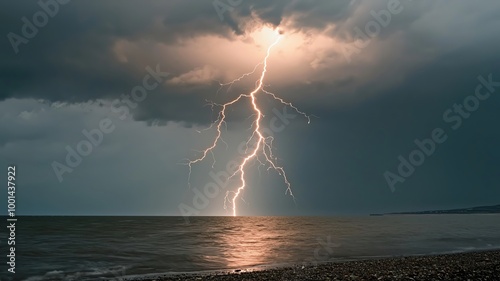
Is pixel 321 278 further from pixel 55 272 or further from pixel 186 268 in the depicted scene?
pixel 55 272

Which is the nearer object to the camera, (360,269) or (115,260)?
(360,269)

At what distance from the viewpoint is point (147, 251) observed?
39.0m

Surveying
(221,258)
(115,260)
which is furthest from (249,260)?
(115,260)

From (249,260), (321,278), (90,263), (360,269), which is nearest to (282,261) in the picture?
(249,260)

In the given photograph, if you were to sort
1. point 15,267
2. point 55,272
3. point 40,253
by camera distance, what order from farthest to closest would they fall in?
point 40,253 → point 15,267 → point 55,272

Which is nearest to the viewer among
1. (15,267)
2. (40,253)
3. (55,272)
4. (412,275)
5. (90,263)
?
(412,275)

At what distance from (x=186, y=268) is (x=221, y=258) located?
567 centimetres

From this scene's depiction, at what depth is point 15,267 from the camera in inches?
1105

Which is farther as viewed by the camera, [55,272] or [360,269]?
[55,272]

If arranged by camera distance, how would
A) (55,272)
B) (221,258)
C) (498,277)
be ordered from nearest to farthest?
(498,277) → (55,272) → (221,258)

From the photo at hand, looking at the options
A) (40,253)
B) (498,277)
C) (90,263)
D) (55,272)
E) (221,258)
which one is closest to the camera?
(498,277)

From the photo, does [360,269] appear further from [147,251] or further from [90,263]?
[147,251]

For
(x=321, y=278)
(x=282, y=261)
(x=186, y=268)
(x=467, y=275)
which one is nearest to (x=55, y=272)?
(x=186, y=268)

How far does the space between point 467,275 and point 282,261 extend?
49.9ft
